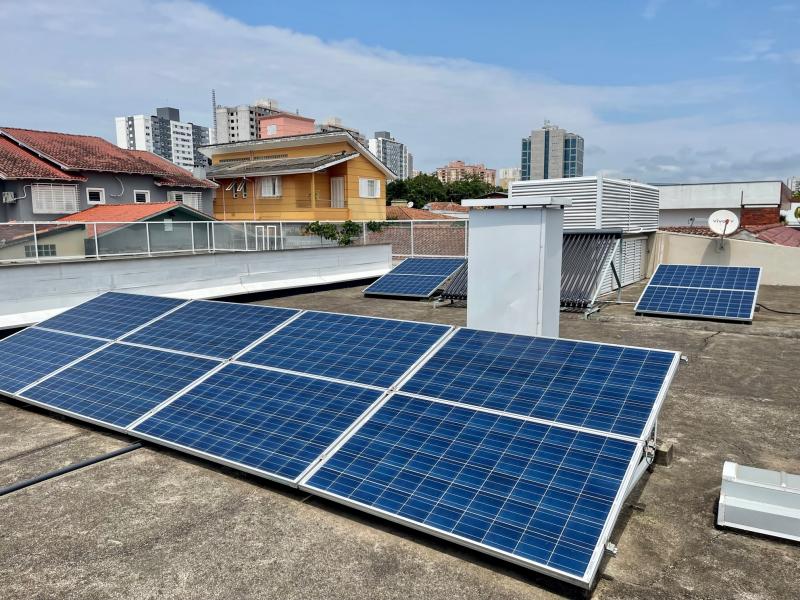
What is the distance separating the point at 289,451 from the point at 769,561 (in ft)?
13.8

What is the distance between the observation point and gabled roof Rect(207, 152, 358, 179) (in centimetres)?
3591

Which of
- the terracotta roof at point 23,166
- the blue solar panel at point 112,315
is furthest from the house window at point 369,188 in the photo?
the blue solar panel at point 112,315

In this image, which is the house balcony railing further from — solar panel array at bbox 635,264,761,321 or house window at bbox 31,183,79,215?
house window at bbox 31,183,79,215

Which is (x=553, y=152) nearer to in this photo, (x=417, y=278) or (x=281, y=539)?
(x=417, y=278)

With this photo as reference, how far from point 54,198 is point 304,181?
49.6 ft

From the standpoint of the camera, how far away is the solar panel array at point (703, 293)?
594 inches

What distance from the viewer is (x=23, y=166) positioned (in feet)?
107

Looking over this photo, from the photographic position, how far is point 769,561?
441cm

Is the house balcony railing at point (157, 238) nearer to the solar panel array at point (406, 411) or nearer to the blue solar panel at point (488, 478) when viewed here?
the solar panel array at point (406, 411)

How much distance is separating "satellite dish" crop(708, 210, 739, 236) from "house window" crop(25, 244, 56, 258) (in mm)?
24784

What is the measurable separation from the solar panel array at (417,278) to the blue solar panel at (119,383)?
11.8m

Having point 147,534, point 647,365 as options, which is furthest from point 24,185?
point 647,365

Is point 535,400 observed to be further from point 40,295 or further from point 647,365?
point 40,295

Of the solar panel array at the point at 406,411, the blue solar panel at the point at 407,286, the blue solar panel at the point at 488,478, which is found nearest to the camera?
the blue solar panel at the point at 488,478
